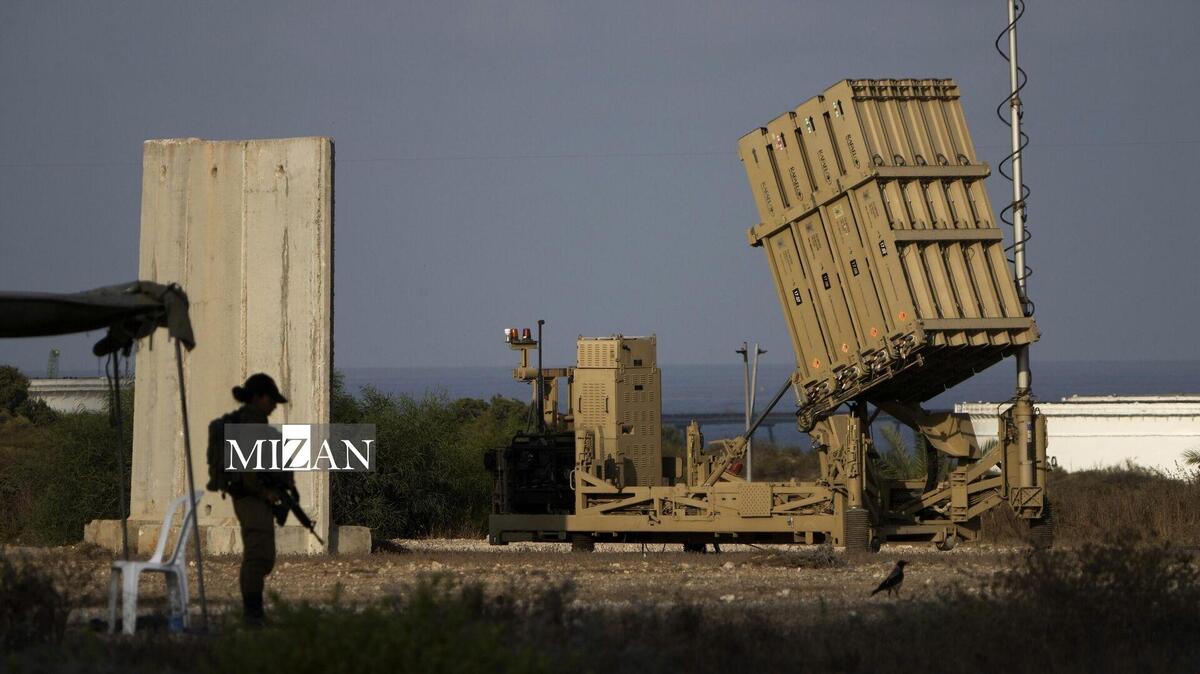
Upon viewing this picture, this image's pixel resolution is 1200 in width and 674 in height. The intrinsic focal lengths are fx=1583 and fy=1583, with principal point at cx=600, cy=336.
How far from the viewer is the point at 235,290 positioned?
18266mm

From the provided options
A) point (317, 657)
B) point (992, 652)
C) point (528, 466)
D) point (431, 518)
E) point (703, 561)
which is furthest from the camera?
point (431, 518)

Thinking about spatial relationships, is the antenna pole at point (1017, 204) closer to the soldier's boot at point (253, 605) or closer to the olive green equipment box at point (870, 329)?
the olive green equipment box at point (870, 329)

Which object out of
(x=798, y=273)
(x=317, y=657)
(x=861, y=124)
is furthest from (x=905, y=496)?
(x=317, y=657)

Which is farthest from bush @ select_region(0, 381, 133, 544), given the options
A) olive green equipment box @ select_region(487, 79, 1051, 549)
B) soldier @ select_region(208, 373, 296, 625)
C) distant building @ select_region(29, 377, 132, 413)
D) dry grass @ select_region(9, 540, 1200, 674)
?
distant building @ select_region(29, 377, 132, 413)

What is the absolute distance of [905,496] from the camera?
19969mm

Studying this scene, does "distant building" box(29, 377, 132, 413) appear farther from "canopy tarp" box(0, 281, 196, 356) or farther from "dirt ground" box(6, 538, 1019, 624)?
"canopy tarp" box(0, 281, 196, 356)

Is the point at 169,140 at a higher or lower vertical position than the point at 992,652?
higher

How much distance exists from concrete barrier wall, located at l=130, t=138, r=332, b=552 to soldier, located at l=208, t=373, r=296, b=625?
778cm

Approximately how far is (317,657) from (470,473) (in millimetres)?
21010

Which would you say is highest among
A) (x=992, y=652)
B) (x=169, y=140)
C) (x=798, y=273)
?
(x=169, y=140)

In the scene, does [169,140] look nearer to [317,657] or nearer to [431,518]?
[431,518]

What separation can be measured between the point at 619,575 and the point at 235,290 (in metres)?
6.00

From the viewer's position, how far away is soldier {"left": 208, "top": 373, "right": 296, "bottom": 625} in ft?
32.3

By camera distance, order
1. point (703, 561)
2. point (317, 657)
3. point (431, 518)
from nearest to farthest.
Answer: point (317, 657), point (703, 561), point (431, 518)
